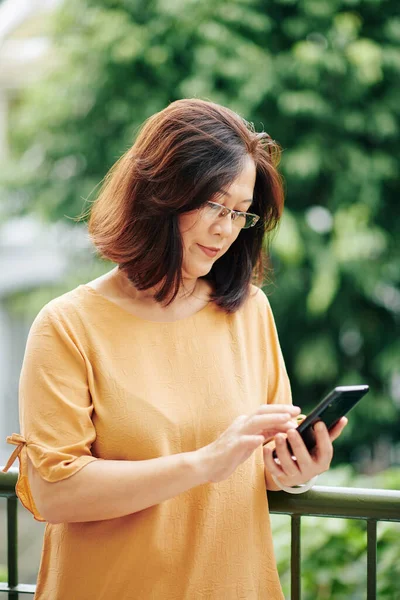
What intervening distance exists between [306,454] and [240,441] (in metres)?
0.18

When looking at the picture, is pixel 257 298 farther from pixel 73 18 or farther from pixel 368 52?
pixel 73 18

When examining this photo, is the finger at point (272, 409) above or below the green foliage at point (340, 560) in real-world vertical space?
above

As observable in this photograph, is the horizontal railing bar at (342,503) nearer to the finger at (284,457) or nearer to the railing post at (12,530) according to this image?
the finger at (284,457)

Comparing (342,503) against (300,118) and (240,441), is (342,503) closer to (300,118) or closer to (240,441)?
(240,441)

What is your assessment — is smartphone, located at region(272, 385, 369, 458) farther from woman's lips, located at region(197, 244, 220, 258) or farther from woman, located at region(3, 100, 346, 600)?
woman's lips, located at region(197, 244, 220, 258)

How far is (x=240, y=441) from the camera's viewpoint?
1384 mm

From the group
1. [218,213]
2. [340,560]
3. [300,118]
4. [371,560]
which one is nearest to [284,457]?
[371,560]

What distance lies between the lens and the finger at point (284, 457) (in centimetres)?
150

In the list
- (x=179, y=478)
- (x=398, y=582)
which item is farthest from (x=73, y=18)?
(x=179, y=478)

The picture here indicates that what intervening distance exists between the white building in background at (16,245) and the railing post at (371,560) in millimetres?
5339

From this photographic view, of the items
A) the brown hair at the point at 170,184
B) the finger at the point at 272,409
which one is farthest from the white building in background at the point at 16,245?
the finger at the point at 272,409

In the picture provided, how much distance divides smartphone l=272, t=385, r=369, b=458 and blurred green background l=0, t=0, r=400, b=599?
368cm

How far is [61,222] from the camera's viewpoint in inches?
257

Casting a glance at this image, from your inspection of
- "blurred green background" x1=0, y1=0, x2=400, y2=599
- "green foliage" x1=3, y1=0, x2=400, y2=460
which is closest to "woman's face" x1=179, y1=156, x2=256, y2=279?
"green foliage" x1=3, y1=0, x2=400, y2=460
